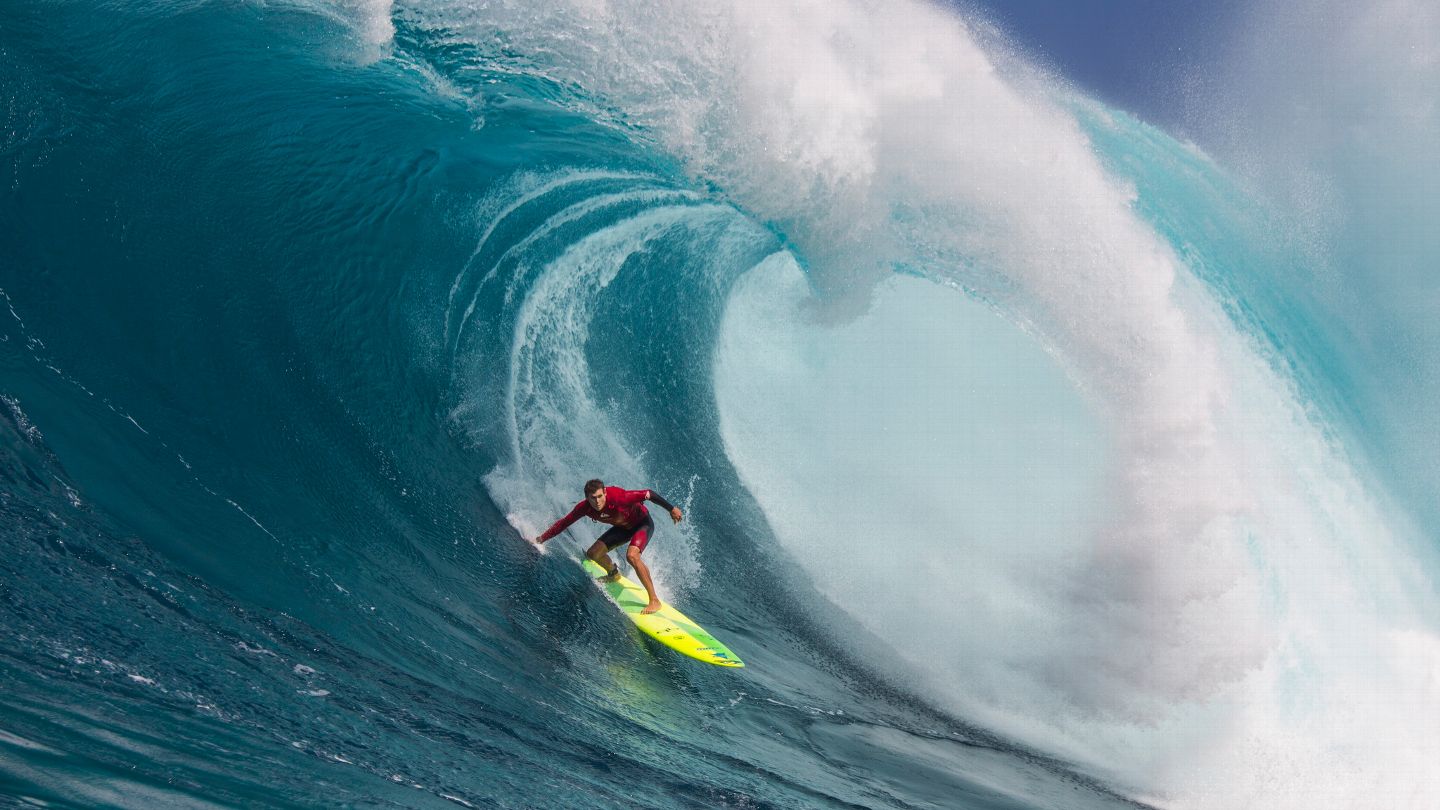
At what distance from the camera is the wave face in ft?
16.5

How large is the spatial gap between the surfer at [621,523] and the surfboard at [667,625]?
0.32 feet

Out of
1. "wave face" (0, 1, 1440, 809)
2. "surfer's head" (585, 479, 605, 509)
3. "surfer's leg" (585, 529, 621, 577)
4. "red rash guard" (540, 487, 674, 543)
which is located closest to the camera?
"wave face" (0, 1, 1440, 809)

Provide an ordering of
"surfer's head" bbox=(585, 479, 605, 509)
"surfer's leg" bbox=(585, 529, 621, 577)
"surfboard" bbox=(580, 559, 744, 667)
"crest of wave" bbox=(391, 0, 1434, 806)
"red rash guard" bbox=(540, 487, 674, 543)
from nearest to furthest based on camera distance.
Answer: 1. "surfer's head" bbox=(585, 479, 605, 509)
2. "surfboard" bbox=(580, 559, 744, 667)
3. "red rash guard" bbox=(540, 487, 674, 543)
4. "surfer's leg" bbox=(585, 529, 621, 577)
5. "crest of wave" bbox=(391, 0, 1434, 806)

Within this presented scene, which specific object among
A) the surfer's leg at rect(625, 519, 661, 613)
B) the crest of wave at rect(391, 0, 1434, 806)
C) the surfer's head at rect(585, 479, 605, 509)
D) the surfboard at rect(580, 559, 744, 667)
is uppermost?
the crest of wave at rect(391, 0, 1434, 806)

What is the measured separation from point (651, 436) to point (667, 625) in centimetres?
300

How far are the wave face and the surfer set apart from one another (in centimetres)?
33

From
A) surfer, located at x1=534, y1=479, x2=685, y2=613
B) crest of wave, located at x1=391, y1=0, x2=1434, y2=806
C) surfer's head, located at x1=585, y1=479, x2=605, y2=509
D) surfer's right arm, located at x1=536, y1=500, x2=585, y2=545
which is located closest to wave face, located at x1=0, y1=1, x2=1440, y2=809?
crest of wave, located at x1=391, y1=0, x2=1434, y2=806

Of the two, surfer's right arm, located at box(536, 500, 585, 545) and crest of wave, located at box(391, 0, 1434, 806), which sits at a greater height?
crest of wave, located at box(391, 0, 1434, 806)

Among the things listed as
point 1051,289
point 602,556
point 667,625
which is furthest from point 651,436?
point 1051,289

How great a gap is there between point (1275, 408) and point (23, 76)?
14127 millimetres

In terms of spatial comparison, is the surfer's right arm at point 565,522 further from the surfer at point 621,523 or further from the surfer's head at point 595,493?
the surfer's head at point 595,493

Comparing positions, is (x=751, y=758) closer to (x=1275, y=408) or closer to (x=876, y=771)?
(x=876, y=771)

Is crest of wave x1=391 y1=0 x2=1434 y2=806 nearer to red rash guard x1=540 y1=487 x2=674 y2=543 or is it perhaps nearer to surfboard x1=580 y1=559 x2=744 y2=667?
surfboard x1=580 y1=559 x2=744 y2=667

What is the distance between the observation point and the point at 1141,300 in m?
9.50
